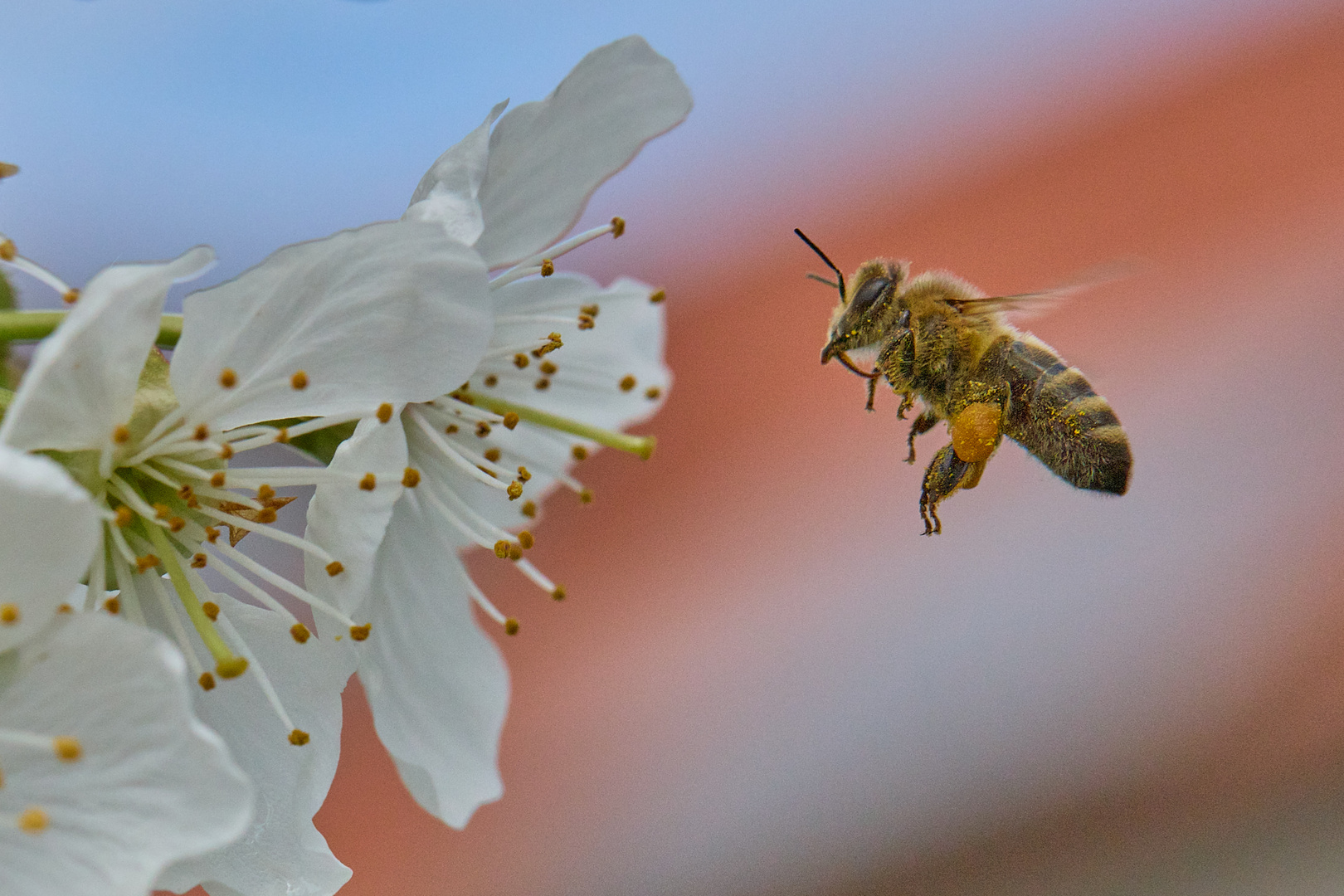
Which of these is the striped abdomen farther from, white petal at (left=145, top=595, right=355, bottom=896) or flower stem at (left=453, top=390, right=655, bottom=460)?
white petal at (left=145, top=595, right=355, bottom=896)

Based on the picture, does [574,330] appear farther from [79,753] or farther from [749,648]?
[749,648]

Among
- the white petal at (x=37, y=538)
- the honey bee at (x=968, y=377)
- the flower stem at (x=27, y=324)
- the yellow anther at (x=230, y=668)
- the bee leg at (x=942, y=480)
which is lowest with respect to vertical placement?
the yellow anther at (x=230, y=668)

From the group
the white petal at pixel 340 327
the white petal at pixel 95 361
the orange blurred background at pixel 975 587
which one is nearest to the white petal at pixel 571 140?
the white petal at pixel 340 327

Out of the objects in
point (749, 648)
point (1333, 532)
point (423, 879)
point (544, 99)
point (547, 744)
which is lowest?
point (423, 879)

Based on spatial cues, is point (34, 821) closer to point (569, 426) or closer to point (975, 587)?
point (569, 426)

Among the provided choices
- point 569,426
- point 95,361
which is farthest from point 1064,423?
point 95,361

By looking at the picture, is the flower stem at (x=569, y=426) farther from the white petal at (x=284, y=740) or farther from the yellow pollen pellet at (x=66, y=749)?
the yellow pollen pellet at (x=66, y=749)

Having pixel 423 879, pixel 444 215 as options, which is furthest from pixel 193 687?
pixel 423 879
